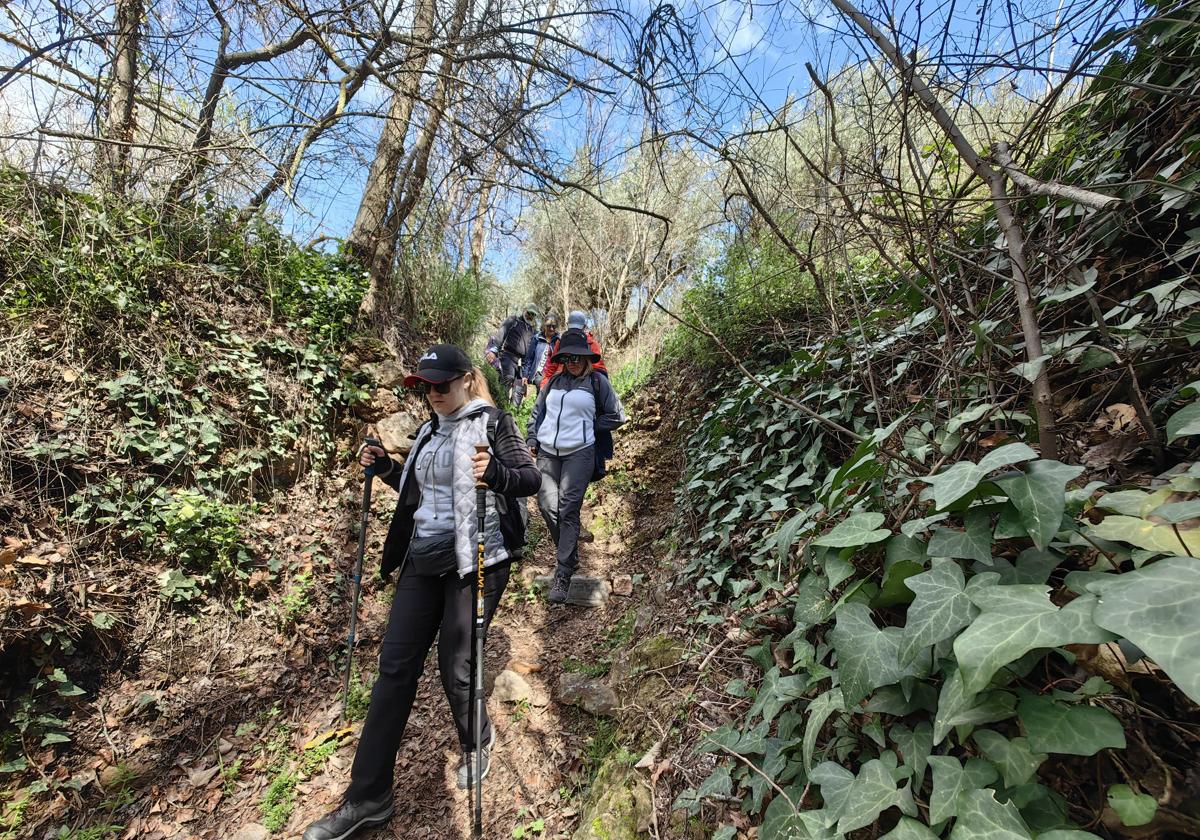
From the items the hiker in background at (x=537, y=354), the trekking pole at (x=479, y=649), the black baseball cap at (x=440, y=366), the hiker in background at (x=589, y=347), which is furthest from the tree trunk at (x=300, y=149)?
the hiker in background at (x=537, y=354)

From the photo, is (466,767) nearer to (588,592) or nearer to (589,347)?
(588,592)

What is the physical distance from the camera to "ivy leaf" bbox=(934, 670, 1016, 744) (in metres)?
1.07

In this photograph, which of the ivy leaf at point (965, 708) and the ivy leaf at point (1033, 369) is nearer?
the ivy leaf at point (965, 708)

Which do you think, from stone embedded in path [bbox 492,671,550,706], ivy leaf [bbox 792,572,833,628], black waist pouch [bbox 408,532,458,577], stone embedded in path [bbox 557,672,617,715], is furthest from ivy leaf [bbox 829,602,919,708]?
stone embedded in path [bbox 492,671,550,706]

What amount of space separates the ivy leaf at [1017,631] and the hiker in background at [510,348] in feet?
29.6

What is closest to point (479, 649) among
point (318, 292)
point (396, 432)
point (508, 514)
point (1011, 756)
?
point (508, 514)

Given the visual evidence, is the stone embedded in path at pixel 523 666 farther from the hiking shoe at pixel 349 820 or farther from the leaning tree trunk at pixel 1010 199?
the leaning tree trunk at pixel 1010 199

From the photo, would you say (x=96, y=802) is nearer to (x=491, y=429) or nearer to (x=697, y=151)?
(x=491, y=429)

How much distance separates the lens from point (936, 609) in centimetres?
122

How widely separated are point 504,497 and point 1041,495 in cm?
247

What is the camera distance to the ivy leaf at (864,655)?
4.23 ft

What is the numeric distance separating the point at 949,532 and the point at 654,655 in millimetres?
2199

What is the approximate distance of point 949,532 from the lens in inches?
53.5

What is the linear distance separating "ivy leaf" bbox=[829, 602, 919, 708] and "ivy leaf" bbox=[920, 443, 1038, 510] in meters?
0.43
